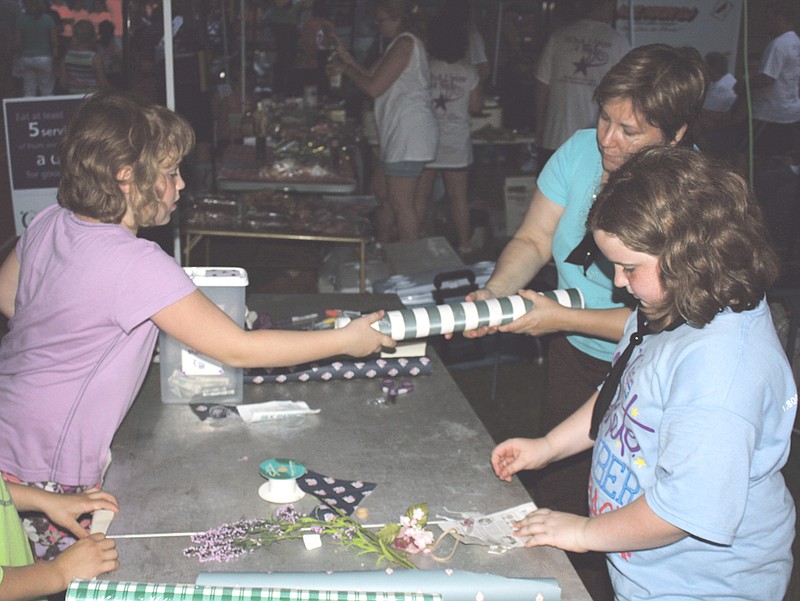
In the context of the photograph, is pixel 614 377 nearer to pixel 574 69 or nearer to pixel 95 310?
pixel 95 310

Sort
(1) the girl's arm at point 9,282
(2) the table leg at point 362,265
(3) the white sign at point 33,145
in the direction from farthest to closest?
(2) the table leg at point 362,265 < (3) the white sign at point 33,145 < (1) the girl's arm at point 9,282

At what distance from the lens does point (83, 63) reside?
869cm

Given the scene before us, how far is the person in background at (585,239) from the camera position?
85.7 inches

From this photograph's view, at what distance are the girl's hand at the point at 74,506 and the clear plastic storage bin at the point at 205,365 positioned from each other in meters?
0.52

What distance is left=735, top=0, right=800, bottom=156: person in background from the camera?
5469 millimetres

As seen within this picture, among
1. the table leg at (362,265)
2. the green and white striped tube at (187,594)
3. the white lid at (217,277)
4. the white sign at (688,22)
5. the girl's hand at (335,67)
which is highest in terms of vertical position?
the white sign at (688,22)

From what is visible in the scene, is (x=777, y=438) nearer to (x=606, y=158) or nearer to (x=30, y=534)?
(x=606, y=158)

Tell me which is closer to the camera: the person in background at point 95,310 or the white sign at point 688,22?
the person in background at point 95,310

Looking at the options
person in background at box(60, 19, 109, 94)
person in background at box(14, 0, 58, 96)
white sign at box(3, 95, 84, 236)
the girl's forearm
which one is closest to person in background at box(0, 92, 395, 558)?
the girl's forearm

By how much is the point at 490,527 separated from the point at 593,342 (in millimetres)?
978

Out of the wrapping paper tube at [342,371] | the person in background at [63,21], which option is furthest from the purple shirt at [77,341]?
the person in background at [63,21]

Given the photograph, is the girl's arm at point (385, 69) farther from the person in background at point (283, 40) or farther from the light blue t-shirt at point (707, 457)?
the light blue t-shirt at point (707, 457)

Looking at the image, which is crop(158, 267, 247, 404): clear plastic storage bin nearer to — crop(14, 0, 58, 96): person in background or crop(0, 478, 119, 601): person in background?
crop(0, 478, 119, 601): person in background

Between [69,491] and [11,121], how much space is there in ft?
8.70
